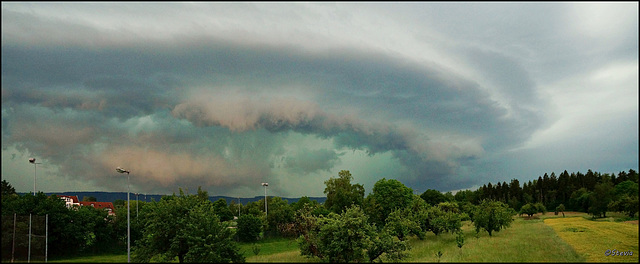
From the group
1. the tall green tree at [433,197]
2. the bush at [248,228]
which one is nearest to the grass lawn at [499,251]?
the bush at [248,228]

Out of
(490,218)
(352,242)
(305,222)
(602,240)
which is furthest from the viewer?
(490,218)

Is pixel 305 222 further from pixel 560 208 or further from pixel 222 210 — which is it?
pixel 560 208

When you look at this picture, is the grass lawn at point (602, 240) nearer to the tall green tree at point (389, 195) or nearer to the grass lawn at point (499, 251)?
the grass lawn at point (499, 251)

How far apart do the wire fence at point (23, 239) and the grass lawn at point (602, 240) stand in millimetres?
41601

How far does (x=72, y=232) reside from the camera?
43906mm

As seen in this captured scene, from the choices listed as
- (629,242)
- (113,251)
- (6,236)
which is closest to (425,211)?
(629,242)

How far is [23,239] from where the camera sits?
34.5 meters

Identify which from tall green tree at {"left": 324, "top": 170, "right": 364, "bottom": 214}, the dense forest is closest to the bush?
tall green tree at {"left": 324, "top": 170, "right": 364, "bottom": 214}

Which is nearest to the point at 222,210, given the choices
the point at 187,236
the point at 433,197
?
the point at 433,197

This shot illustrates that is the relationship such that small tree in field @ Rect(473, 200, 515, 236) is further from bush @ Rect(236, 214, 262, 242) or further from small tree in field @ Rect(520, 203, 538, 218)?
small tree in field @ Rect(520, 203, 538, 218)

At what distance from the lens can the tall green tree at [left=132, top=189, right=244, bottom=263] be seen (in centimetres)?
2580

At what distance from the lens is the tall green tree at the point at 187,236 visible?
25.8 metres

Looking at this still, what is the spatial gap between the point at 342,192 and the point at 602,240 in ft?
176

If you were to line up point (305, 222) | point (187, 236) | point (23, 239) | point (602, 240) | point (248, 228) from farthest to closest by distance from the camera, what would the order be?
point (248, 228) < point (602, 240) < point (23, 239) < point (305, 222) < point (187, 236)
